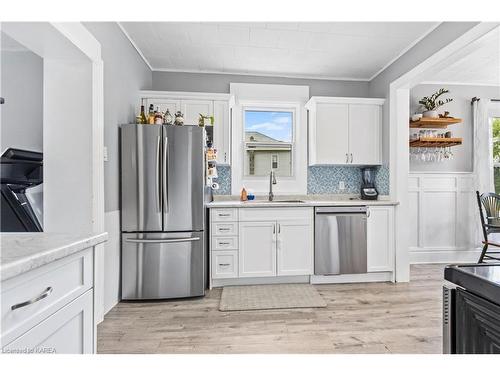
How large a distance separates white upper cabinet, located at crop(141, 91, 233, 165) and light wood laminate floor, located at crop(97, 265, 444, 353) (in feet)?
5.62

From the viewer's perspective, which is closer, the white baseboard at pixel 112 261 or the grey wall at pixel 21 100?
the white baseboard at pixel 112 261

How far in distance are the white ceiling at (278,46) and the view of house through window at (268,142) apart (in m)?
0.57

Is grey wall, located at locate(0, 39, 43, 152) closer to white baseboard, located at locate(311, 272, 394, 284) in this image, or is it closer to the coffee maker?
white baseboard, located at locate(311, 272, 394, 284)

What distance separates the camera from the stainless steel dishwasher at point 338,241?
3.25m

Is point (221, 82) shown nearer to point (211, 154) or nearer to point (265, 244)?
point (211, 154)

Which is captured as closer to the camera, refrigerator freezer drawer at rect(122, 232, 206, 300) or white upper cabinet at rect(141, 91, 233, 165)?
refrigerator freezer drawer at rect(122, 232, 206, 300)

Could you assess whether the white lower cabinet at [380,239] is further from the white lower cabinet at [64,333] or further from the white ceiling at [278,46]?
the white lower cabinet at [64,333]

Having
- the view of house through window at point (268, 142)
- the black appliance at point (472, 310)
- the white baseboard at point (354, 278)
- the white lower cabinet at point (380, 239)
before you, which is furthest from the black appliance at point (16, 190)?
the white lower cabinet at point (380, 239)

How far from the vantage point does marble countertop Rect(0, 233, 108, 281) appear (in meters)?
0.68

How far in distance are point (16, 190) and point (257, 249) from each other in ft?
7.26

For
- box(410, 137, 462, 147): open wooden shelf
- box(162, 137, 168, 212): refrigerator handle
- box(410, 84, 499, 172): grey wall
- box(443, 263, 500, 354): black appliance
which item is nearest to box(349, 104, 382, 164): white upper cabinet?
box(410, 137, 462, 147): open wooden shelf
